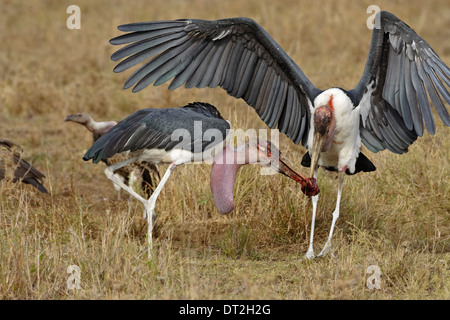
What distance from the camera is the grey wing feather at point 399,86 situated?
4891 mm

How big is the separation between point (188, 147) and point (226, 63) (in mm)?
650

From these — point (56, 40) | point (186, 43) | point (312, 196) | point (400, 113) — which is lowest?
point (312, 196)

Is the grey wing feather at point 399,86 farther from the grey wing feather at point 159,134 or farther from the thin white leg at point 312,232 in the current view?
the grey wing feather at point 159,134

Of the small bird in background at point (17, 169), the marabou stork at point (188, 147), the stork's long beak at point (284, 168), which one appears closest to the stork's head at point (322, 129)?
the stork's long beak at point (284, 168)

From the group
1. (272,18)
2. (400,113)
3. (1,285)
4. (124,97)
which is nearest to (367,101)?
(400,113)

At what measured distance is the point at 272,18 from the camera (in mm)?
11742

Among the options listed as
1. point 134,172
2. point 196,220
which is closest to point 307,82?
point 196,220

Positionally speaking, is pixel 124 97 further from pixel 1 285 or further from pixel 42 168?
pixel 1 285

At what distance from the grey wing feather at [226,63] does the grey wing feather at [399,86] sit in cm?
42

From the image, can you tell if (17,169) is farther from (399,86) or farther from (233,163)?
(399,86)

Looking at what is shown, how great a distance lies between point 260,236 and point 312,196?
51cm

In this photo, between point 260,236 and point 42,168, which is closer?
point 260,236

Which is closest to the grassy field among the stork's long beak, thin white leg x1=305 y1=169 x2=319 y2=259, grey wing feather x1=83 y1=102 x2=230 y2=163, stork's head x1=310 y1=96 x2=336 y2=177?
thin white leg x1=305 y1=169 x2=319 y2=259

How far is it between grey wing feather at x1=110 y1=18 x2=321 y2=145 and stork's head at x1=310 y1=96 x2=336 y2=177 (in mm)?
273
